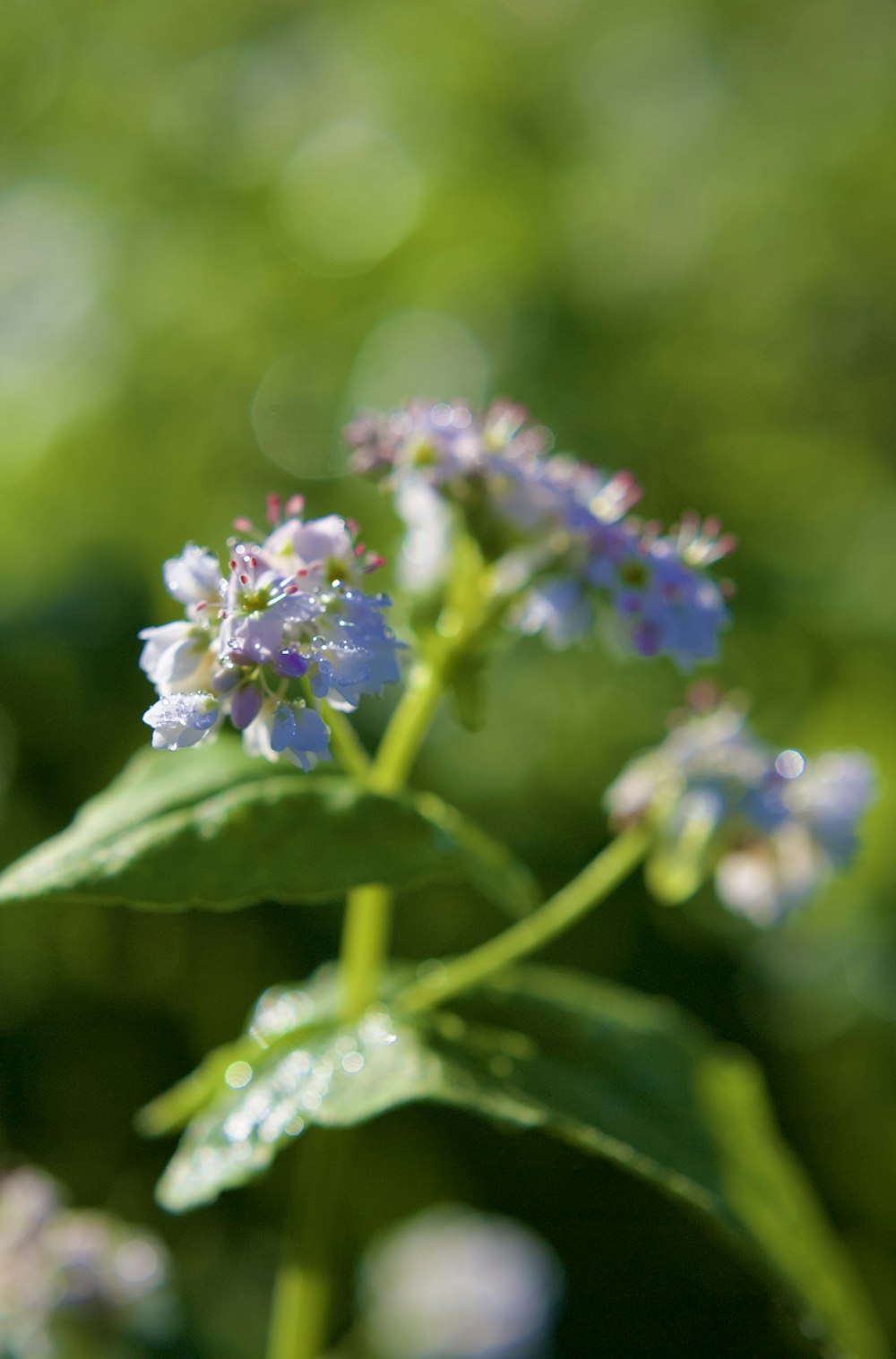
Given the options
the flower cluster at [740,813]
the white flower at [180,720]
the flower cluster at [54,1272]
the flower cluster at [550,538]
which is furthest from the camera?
the flower cluster at [54,1272]

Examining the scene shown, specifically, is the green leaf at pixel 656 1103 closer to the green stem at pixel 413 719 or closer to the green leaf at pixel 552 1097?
the green leaf at pixel 552 1097

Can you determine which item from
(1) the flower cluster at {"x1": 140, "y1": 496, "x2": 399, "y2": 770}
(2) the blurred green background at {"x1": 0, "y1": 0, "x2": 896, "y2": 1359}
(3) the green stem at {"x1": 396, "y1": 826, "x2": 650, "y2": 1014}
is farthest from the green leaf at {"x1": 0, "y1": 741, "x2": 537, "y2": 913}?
(2) the blurred green background at {"x1": 0, "y1": 0, "x2": 896, "y2": 1359}

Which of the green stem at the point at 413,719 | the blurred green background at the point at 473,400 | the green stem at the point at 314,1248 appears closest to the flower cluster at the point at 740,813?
the green stem at the point at 413,719

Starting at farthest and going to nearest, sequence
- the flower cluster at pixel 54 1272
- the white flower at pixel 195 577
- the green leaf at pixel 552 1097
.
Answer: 1. the flower cluster at pixel 54 1272
2. the green leaf at pixel 552 1097
3. the white flower at pixel 195 577

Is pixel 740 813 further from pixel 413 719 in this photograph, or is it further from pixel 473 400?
pixel 473 400

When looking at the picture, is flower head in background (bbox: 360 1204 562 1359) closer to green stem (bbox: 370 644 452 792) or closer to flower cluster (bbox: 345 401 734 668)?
green stem (bbox: 370 644 452 792)

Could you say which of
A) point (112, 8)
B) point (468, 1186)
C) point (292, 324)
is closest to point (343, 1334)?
point (468, 1186)
